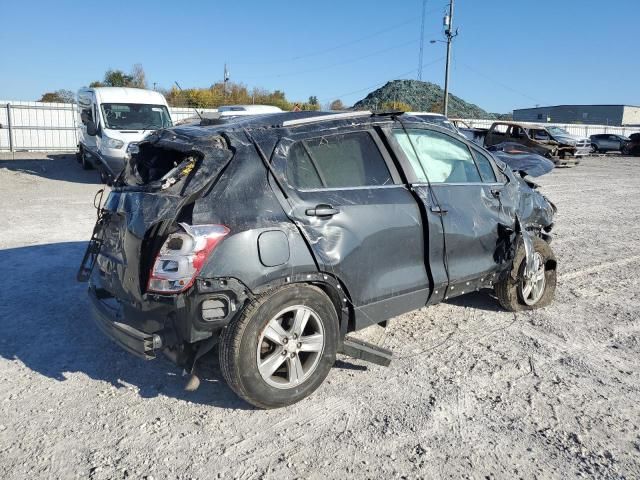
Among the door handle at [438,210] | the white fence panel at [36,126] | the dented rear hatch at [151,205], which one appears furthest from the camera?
the white fence panel at [36,126]

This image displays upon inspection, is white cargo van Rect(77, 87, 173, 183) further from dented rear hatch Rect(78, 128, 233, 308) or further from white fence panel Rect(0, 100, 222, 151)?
dented rear hatch Rect(78, 128, 233, 308)

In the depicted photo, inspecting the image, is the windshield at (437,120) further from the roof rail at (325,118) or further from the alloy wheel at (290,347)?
the alloy wheel at (290,347)

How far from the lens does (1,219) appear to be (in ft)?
29.4

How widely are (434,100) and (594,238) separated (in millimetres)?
66042

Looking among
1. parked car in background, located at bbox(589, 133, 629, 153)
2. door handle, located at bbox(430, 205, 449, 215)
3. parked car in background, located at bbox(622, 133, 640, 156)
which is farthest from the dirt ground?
parked car in background, located at bbox(589, 133, 629, 153)

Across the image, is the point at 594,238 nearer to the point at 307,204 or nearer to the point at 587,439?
the point at 587,439

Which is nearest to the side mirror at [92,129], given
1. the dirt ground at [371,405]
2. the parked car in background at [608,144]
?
the dirt ground at [371,405]

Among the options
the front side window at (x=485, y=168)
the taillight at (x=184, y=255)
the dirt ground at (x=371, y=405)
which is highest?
the front side window at (x=485, y=168)

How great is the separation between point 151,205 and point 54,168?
1637 centimetres

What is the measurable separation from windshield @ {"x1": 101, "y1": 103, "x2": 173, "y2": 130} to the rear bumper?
37.8ft

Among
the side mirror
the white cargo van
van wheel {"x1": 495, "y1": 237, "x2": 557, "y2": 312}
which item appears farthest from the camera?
the side mirror

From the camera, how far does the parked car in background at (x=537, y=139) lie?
2261 cm

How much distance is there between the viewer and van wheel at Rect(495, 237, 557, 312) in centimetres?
483

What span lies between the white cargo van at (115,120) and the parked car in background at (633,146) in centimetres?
3145
